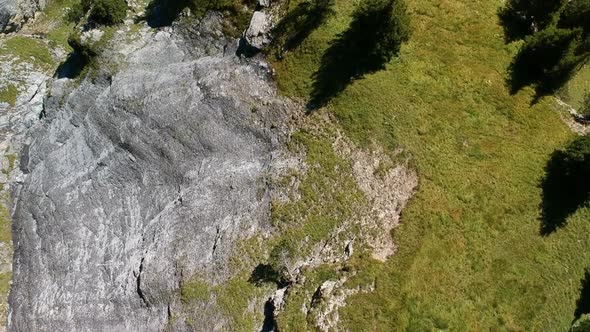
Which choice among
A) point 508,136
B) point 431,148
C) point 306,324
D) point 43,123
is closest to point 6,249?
point 43,123

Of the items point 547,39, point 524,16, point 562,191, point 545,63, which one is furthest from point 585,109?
point 524,16

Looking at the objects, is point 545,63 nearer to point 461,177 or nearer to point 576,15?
point 576,15

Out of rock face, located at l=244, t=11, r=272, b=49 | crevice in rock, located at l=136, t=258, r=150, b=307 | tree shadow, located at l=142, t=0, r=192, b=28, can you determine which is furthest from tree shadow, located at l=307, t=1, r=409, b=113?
crevice in rock, located at l=136, t=258, r=150, b=307

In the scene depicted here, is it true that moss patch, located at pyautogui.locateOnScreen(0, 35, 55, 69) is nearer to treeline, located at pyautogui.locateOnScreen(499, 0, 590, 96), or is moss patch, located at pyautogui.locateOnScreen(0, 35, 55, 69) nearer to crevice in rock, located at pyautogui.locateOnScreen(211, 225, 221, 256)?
crevice in rock, located at pyautogui.locateOnScreen(211, 225, 221, 256)

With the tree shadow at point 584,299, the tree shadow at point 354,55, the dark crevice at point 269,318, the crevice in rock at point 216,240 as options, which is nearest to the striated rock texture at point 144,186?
the crevice in rock at point 216,240

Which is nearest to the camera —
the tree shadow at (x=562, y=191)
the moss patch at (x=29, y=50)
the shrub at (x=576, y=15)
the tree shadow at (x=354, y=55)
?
the tree shadow at (x=562, y=191)

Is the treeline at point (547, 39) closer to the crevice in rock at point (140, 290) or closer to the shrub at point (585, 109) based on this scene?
the shrub at point (585, 109)

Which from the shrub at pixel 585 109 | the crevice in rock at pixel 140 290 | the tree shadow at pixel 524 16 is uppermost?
the tree shadow at pixel 524 16
